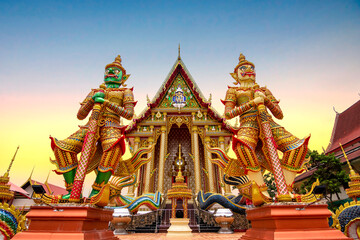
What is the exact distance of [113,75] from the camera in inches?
194

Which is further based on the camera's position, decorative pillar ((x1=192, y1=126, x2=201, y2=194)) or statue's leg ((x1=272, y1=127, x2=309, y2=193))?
decorative pillar ((x1=192, y1=126, x2=201, y2=194))

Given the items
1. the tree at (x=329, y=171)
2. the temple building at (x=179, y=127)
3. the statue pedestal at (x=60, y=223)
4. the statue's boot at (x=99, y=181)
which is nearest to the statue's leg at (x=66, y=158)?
the statue's boot at (x=99, y=181)

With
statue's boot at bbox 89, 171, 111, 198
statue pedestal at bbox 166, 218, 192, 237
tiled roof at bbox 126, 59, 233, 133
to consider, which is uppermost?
tiled roof at bbox 126, 59, 233, 133

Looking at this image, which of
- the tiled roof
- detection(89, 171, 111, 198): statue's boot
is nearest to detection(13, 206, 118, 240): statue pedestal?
detection(89, 171, 111, 198): statue's boot

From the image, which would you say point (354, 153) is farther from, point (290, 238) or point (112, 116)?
point (112, 116)

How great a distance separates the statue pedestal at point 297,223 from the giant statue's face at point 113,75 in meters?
4.07

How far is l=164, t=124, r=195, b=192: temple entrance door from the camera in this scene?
419 inches

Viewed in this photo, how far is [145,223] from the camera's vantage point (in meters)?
7.13

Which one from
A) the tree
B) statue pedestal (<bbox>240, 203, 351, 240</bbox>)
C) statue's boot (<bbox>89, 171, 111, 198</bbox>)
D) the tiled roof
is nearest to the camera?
statue pedestal (<bbox>240, 203, 351, 240</bbox>)

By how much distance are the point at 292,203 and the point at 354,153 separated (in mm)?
10210

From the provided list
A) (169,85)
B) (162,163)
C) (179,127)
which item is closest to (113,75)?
(162,163)

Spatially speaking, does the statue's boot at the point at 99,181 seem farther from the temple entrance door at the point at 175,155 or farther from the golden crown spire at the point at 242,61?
the temple entrance door at the point at 175,155

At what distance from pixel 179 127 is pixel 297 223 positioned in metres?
8.41

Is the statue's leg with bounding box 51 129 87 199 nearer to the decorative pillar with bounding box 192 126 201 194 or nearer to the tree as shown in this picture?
the decorative pillar with bounding box 192 126 201 194
